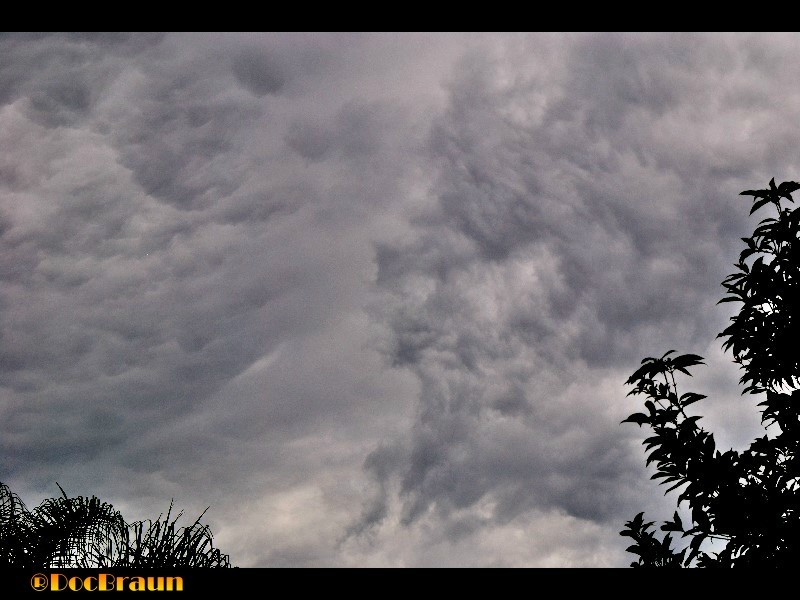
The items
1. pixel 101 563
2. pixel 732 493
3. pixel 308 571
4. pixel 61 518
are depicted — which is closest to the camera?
pixel 308 571

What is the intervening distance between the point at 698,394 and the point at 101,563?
9.99 metres

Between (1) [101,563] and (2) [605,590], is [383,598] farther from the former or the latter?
(1) [101,563]

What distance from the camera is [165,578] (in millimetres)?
3293
